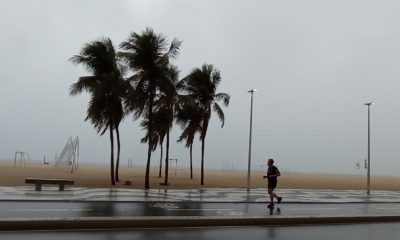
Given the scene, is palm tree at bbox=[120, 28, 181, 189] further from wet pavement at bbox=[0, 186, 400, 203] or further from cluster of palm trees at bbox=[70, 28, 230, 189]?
wet pavement at bbox=[0, 186, 400, 203]

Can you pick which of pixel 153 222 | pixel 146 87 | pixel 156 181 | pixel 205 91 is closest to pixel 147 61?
pixel 146 87

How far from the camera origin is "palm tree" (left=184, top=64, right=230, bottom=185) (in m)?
39.0

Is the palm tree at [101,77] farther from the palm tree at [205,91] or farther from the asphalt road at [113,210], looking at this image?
the asphalt road at [113,210]

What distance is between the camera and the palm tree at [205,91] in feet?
128

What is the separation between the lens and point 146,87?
32.2 m

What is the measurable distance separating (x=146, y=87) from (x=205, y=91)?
7.65 m

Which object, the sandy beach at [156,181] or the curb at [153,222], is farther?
the sandy beach at [156,181]

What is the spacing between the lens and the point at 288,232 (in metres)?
12.7

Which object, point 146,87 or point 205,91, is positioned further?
point 205,91

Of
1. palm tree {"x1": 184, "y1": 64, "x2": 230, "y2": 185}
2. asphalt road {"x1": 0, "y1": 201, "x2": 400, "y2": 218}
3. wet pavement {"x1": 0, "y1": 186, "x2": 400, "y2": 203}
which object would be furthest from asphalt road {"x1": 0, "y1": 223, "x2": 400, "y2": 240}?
palm tree {"x1": 184, "y1": 64, "x2": 230, "y2": 185}

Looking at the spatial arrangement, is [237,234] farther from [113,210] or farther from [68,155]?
[68,155]

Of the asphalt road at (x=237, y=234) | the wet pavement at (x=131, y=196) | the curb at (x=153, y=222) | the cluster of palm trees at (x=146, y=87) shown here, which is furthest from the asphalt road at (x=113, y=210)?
the cluster of palm trees at (x=146, y=87)

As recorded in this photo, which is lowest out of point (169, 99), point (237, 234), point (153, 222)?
point (237, 234)

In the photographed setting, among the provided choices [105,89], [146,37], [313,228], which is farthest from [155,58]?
[313,228]
